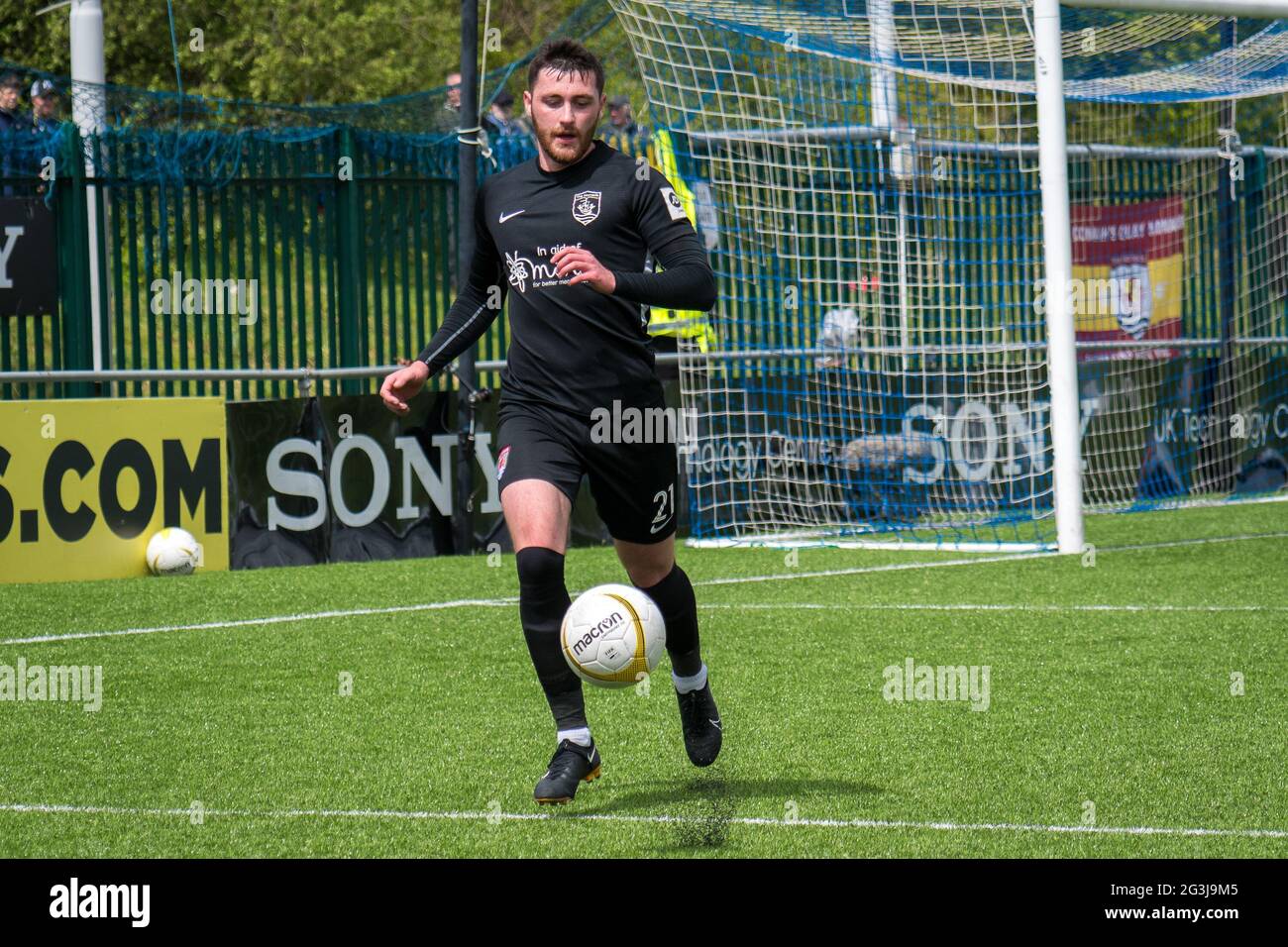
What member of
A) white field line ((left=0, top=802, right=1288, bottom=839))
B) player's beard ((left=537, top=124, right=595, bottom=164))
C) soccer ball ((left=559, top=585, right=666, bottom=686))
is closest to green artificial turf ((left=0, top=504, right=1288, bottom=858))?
white field line ((left=0, top=802, right=1288, bottom=839))

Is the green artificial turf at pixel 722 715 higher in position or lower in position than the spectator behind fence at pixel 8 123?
lower

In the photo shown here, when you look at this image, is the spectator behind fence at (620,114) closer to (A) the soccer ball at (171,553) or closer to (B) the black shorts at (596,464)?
(A) the soccer ball at (171,553)

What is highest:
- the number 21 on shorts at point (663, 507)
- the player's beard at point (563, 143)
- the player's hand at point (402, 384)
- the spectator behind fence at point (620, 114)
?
the spectator behind fence at point (620, 114)

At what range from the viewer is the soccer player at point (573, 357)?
5261 millimetres

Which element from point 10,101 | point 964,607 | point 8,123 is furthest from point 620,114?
point 964,607

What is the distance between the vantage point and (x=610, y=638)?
5.11 meters

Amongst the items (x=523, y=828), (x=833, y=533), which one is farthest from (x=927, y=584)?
(x=523, y=828)

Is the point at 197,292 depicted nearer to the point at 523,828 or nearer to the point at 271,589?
the point at 271,589

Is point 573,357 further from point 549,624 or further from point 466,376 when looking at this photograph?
point 466,376

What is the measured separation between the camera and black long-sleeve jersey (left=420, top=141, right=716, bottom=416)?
5363 mm

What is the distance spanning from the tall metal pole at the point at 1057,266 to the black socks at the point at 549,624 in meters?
6.34

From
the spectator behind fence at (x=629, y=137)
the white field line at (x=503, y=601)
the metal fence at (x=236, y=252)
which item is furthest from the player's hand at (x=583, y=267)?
the spectator behind fence at (x=629, y=137)

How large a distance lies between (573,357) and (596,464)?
13.1 inches

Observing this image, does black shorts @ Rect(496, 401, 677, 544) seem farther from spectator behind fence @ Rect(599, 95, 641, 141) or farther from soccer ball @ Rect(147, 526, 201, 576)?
spectator behind fence @ Rect(599, 95, 641, 141)
